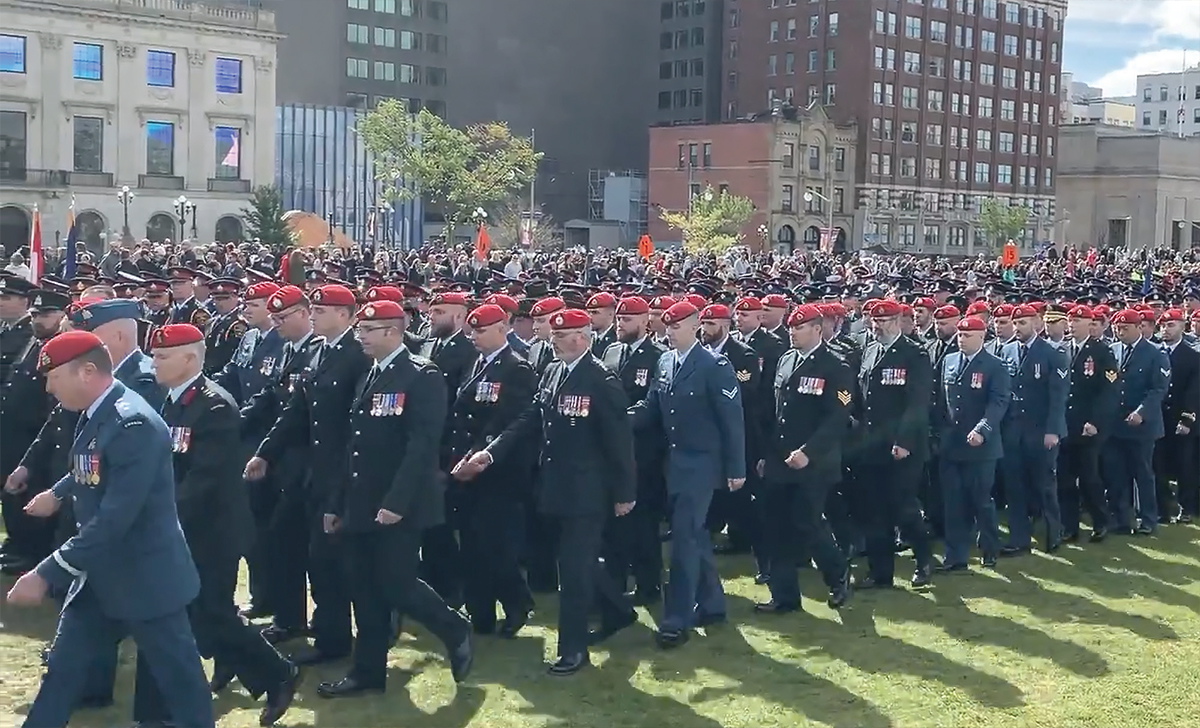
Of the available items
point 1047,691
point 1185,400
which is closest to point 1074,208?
point 1185,400

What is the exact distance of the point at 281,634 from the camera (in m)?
9.01

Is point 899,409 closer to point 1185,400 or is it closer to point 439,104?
point 1185,400

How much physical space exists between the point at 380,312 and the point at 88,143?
60852 mm

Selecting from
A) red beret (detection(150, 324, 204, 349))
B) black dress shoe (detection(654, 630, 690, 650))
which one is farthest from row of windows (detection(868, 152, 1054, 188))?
red beret (detection(150, 324, 204, 349))

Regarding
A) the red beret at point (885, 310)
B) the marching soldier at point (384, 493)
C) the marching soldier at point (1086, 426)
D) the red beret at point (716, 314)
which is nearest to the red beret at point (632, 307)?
the red beret at point (716, 314)

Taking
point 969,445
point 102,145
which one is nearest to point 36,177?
point 102,145

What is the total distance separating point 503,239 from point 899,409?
6836cm

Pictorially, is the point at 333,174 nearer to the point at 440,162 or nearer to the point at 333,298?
the point at 440,162

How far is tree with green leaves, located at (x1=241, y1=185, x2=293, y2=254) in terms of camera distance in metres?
57.8

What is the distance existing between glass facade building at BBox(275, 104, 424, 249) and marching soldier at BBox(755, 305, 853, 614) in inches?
2703

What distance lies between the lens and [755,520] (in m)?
10.6

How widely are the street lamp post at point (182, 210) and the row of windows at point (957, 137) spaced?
47.1 meters

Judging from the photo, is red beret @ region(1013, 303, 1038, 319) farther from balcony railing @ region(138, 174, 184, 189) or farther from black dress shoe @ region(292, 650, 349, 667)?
balcony railing @ region(138, 174, 184, 189)

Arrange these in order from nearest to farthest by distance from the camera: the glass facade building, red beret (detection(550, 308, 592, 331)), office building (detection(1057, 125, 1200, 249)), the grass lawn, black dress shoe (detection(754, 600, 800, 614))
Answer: the grass lawn < red beret (detection(550, 308, 592, 331)) < black dress shoe (detection(754, 600, 800, 614)) < the glass facade building < office building (detection(1057, 125, 1200, 249))
